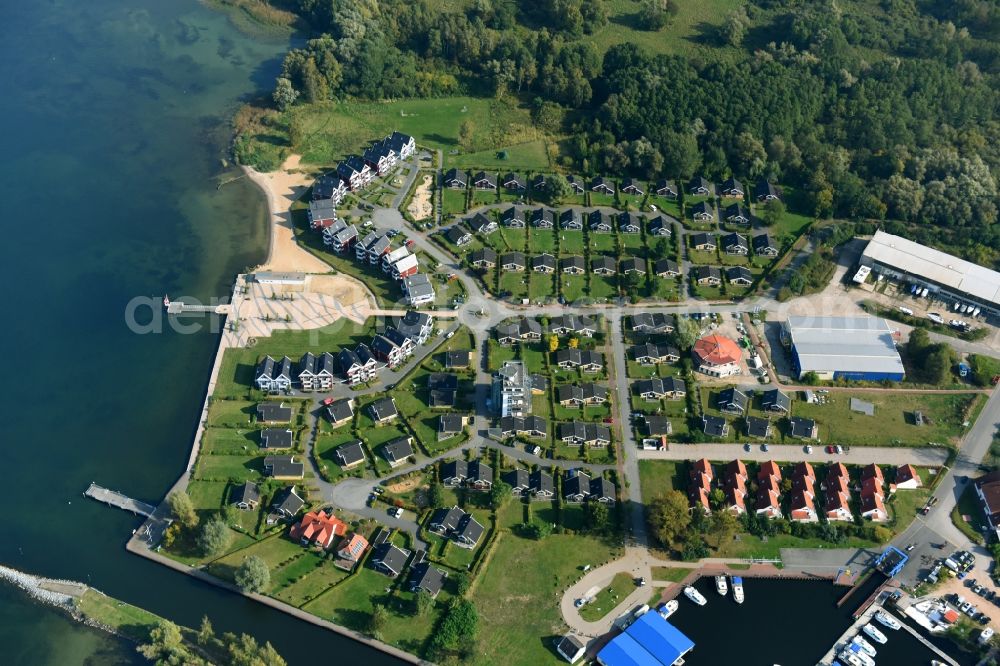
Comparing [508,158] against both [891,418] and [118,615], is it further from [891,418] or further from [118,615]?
[118,615]

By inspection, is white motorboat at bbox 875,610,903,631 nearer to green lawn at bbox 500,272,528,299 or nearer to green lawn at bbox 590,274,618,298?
green lawn at bbox 590,274,618,298

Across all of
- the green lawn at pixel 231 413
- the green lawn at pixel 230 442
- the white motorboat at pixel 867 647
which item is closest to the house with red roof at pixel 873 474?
the white motorboat at pixel 867 647

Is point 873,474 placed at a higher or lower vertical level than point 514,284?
higher

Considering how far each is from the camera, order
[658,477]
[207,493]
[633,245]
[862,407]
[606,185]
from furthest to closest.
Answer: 1. [606,185]
2. [633,245]
3. [862,407]
4. [658,477]
5. [207,493]

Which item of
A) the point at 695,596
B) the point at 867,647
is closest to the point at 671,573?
the point at 695,596

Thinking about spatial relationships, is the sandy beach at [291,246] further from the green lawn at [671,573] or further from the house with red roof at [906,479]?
the house with red roof at [906,479]

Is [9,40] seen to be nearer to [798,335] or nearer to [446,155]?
[446,155]

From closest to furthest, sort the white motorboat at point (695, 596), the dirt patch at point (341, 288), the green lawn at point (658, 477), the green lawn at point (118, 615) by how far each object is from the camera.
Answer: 1. the green lawn at point (118, 615)
2. the white motorboat at point (695, 596)
3. the green lawn at point (658, 477)
4. the dirt patch at point (341, 288)

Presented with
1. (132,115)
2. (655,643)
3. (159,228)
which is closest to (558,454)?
(655,643)
